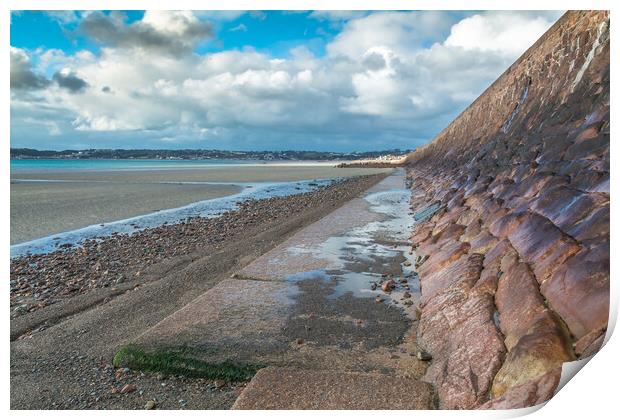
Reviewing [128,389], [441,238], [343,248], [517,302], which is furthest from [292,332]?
[343,248]

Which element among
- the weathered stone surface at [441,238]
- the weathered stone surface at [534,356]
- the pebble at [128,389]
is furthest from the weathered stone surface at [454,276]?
the pebble at [128,389]

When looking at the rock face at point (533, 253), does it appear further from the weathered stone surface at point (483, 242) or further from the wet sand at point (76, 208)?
the wet sand at point (76, 208)

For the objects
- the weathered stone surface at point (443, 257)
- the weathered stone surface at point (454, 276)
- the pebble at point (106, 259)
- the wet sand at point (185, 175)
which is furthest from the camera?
the wet sand at point (185, 175)

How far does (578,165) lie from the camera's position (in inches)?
165

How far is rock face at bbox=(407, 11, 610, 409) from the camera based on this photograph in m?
2.42

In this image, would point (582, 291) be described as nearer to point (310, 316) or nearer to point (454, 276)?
point (454, 276)

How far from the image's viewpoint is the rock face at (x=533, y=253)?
7.93ft

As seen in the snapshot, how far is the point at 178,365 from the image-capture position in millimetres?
3309

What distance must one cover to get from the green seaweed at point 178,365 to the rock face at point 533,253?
4.34ft

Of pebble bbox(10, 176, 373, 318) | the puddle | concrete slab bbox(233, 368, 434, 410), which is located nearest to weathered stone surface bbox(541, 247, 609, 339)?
concrete slab bbox(233, 368, 434, 410)

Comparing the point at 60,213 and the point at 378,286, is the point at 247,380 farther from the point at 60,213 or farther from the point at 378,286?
the point at 60,213

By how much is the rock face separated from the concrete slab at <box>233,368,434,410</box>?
19 cm

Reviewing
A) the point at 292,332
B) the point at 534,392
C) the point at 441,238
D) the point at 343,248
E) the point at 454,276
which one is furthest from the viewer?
the point at 343,248

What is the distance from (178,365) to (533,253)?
2.79m
